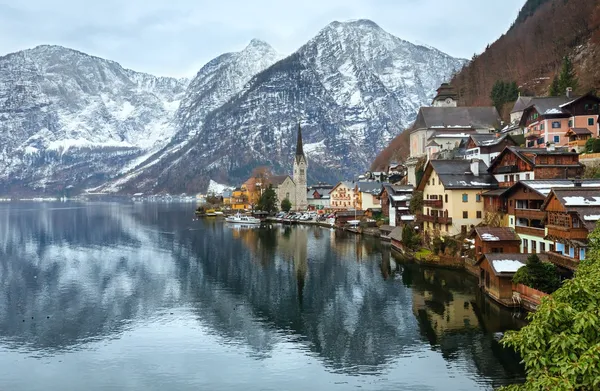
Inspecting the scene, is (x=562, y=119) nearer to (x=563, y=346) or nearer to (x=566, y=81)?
(x=566, y=81)

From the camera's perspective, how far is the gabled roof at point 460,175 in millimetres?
48312

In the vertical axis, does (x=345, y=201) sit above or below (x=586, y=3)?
below

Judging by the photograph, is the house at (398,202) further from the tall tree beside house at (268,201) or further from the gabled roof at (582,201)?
the tall tree beside house at (268,201)

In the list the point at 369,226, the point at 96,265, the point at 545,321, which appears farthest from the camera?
the point at 369,226

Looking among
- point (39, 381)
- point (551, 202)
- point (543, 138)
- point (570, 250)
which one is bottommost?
point (39, 381)

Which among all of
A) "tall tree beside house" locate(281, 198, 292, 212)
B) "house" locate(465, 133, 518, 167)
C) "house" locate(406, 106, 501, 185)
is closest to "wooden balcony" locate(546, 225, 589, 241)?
"house" locate(465, 133, 518, 167)

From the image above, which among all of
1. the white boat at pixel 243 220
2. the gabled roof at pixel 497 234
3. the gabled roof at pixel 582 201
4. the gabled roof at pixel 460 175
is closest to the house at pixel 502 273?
the gabled roof at pixel 497 234

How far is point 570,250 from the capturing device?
30.2 meters

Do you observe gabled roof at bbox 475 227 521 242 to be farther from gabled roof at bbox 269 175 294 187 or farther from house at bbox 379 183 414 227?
gabled roof at bbox 269 175 294 187

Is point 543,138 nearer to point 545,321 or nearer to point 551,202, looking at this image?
point 551,202

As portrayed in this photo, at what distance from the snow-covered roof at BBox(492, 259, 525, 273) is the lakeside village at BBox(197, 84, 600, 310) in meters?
0.06

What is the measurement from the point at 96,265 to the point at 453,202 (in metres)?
37.0

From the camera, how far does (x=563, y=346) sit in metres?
8.70

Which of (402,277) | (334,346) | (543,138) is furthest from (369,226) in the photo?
(334,346)
